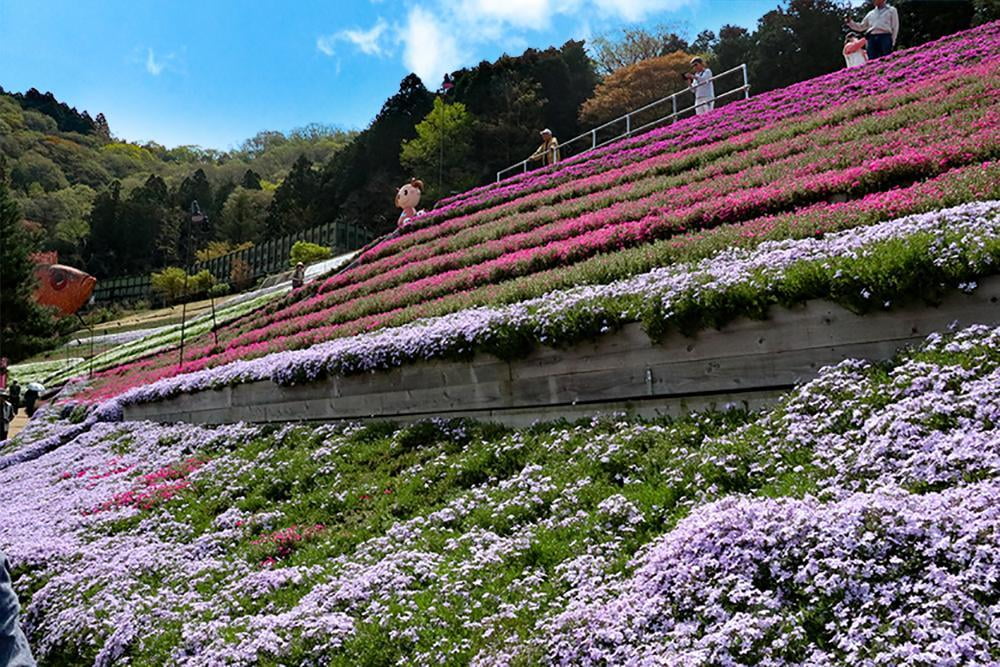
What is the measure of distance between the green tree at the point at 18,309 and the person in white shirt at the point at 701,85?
3246cm

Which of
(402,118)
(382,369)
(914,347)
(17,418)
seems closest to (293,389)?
(382,369)

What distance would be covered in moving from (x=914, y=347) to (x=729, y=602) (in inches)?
119

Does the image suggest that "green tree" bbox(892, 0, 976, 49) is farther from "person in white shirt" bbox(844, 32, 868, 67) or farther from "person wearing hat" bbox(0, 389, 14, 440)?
"person wearing hat" bbox(0, 389, 14, 440)

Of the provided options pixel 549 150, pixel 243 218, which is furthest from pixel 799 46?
pixel 243 218

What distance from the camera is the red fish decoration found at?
171 ft

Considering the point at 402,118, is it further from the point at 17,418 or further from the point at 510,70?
the point at 17,418

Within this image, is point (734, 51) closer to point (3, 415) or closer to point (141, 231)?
point (3, 415)

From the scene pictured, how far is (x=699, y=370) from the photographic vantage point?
271 inches

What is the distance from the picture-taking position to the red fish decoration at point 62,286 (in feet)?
171

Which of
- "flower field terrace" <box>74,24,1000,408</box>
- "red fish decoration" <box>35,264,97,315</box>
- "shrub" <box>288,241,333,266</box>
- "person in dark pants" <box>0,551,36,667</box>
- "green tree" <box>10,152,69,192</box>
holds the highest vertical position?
"green tree" <box>10,152,69,192</box>

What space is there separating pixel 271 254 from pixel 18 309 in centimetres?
2214

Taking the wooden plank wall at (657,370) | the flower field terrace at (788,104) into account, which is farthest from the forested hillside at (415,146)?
the wooden plank wall at (657,370)

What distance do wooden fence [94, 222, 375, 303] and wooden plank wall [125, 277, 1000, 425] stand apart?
4481 centimetres

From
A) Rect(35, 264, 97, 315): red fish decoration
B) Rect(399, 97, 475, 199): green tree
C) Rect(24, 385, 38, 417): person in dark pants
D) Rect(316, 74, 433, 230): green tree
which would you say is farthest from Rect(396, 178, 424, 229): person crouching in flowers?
Rect(35, 264, 97, 315): red fish decoration
